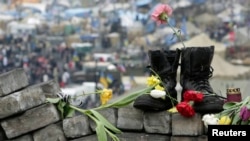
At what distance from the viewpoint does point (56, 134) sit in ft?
9.61

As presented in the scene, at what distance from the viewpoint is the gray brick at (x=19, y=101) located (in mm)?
2826

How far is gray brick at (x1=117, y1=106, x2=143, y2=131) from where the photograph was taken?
9.37 ft

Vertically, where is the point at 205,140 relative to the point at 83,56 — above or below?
above

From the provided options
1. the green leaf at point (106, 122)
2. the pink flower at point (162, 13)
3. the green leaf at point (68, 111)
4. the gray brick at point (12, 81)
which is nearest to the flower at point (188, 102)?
the green leaf at point (106, 122)

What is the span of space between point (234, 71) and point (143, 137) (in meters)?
19.5

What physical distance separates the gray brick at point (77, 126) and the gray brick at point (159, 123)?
32 cm

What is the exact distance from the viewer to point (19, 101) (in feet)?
9.29

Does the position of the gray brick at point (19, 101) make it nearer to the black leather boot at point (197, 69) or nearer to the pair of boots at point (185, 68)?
the pair of boots at point (185, 68)

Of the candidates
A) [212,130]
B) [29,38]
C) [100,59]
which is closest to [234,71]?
[100,59]

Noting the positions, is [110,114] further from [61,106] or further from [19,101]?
[19,101]

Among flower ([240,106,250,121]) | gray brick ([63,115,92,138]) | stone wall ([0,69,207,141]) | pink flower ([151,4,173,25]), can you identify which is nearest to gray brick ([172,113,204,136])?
stone wall ([0,69,207,141])

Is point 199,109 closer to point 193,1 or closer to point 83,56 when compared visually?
point 83,56

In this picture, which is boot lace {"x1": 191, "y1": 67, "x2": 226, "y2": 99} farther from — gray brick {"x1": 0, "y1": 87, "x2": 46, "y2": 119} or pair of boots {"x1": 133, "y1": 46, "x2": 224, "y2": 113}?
gray brick {"x1": 0, "y1": 87, "x2": 46, "y2": 119}

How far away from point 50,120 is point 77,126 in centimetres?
14
